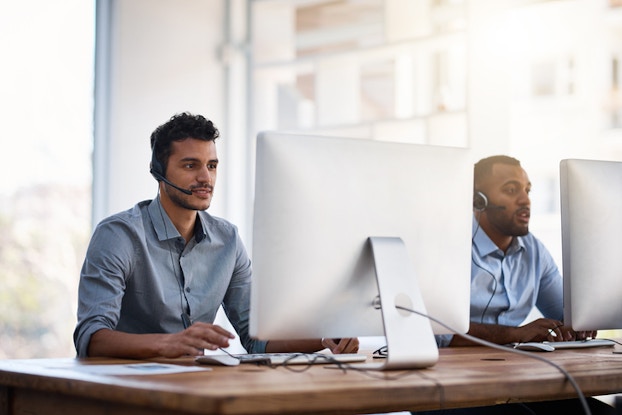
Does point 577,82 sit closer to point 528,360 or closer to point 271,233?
point 528,360

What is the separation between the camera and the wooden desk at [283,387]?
129 centimetres

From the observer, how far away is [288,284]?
1.63m

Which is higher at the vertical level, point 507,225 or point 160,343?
point 507,225

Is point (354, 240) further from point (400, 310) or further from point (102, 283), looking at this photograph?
point (102, 283)

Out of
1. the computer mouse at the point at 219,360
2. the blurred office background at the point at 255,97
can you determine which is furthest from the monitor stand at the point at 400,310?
the blurred office background at the point at 255,97

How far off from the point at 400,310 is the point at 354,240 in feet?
0.58

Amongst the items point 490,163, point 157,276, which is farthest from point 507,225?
point 157,276

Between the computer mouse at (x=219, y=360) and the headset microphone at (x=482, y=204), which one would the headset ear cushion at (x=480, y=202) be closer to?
the headset microphone at (x=482, y=204)

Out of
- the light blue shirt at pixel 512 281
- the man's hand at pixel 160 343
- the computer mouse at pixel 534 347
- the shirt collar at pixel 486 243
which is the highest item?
the shirt collar at pixel 486 243

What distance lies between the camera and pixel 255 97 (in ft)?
16.1

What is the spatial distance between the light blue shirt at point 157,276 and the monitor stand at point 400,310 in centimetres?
61

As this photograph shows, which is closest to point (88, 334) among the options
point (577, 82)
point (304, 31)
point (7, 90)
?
point (7, 90)

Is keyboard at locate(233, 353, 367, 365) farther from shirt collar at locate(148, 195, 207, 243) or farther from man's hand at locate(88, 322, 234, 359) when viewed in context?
shirt collar at locate(148, 195, 207, 243)

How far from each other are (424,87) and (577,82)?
0.81 meters
